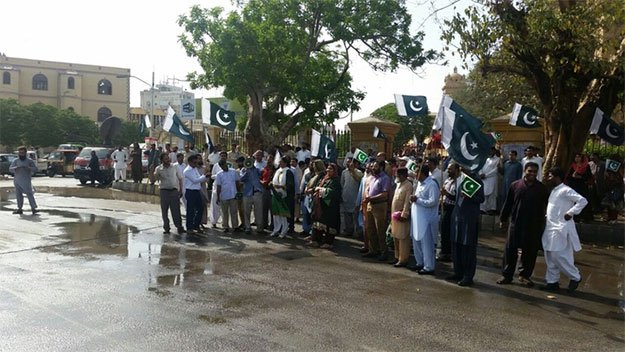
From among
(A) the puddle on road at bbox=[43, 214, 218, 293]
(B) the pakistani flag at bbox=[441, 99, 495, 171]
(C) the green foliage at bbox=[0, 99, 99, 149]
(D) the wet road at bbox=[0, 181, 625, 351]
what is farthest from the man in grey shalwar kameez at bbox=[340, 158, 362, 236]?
(C) the green foliage at bbox=[0, 99, 99, 149]

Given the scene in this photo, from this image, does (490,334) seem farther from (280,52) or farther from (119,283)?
(280,52)

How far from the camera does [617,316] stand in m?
7.15

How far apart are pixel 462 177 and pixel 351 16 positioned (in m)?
13.8

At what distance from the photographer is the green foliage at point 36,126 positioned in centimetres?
5538

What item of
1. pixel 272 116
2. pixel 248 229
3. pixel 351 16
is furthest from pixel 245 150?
pixel 248 229

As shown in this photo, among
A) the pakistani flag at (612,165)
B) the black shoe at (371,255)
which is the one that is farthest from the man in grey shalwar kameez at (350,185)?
the pakistani flag at (612,165)

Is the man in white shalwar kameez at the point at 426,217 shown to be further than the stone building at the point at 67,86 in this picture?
No

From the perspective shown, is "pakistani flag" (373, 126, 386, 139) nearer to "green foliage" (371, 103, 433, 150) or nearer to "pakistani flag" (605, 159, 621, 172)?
"pakistani flag" (605, 159, 621, 172)

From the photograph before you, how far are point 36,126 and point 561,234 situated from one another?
5673cm

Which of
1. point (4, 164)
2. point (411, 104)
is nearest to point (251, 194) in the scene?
point (411, 104)

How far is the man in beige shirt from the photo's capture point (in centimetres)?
1234

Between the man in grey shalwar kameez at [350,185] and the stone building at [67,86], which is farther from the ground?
the stone building at [67,86]

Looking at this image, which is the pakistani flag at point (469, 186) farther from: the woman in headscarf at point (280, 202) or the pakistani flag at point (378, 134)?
the pakistani flag at point (378, 134)

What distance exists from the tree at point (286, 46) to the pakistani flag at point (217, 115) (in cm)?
284
